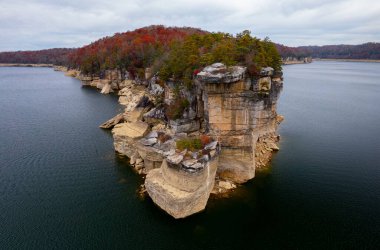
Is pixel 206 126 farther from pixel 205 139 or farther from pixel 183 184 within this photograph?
pixel 183 184

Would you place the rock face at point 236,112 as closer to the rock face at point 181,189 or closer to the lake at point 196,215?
the lake at point 196,215

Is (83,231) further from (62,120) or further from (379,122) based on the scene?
(379,122)

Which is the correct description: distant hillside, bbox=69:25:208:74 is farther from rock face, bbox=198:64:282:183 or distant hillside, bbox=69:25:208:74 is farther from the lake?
rock face, bbox=198:64:282:183

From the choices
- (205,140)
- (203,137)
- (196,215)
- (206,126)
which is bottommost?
(196,215)

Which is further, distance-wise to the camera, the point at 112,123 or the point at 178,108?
the point at 112,123

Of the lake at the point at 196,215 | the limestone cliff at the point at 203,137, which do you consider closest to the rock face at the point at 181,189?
the limestone cliff at the point at 203,137

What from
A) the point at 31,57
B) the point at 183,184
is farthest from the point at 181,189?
the point at 31,57
